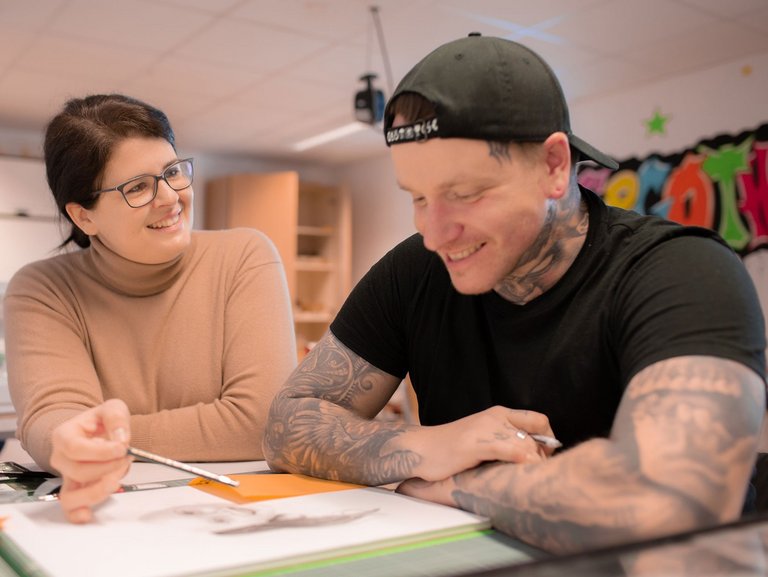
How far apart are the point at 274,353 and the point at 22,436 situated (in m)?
0.46

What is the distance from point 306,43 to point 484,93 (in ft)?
10.7

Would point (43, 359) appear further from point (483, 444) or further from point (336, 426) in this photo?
point (483, 444)

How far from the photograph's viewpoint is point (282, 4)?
11.2 ft

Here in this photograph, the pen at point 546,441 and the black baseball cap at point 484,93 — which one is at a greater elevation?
the black baseball cap at point 484,93

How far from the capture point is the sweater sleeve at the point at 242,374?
53.3 inches

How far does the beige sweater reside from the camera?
1355 millimetres

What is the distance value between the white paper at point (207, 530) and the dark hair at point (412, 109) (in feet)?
1.48

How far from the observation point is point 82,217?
1549 mm

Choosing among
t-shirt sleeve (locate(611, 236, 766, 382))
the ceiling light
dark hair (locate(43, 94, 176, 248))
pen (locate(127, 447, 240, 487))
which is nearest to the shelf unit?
the ceiling light

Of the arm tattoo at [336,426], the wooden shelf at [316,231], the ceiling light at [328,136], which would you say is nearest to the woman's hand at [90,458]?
the arm tattoo at [336,426]

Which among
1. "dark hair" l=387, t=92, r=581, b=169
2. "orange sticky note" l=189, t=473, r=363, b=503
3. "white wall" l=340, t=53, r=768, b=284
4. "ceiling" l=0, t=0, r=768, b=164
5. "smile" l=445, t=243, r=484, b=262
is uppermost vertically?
"ceiling" l=0, t=0, r=768, b=164

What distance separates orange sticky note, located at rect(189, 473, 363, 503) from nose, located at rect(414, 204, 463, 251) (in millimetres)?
339

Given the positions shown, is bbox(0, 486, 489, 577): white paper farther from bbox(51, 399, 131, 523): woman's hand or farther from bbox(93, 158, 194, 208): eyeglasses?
bbox(93, 158, 194, 208): eyeglasses

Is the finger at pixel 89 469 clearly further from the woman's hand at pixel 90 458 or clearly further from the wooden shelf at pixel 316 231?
the wooden shelf at pixel 316 231
